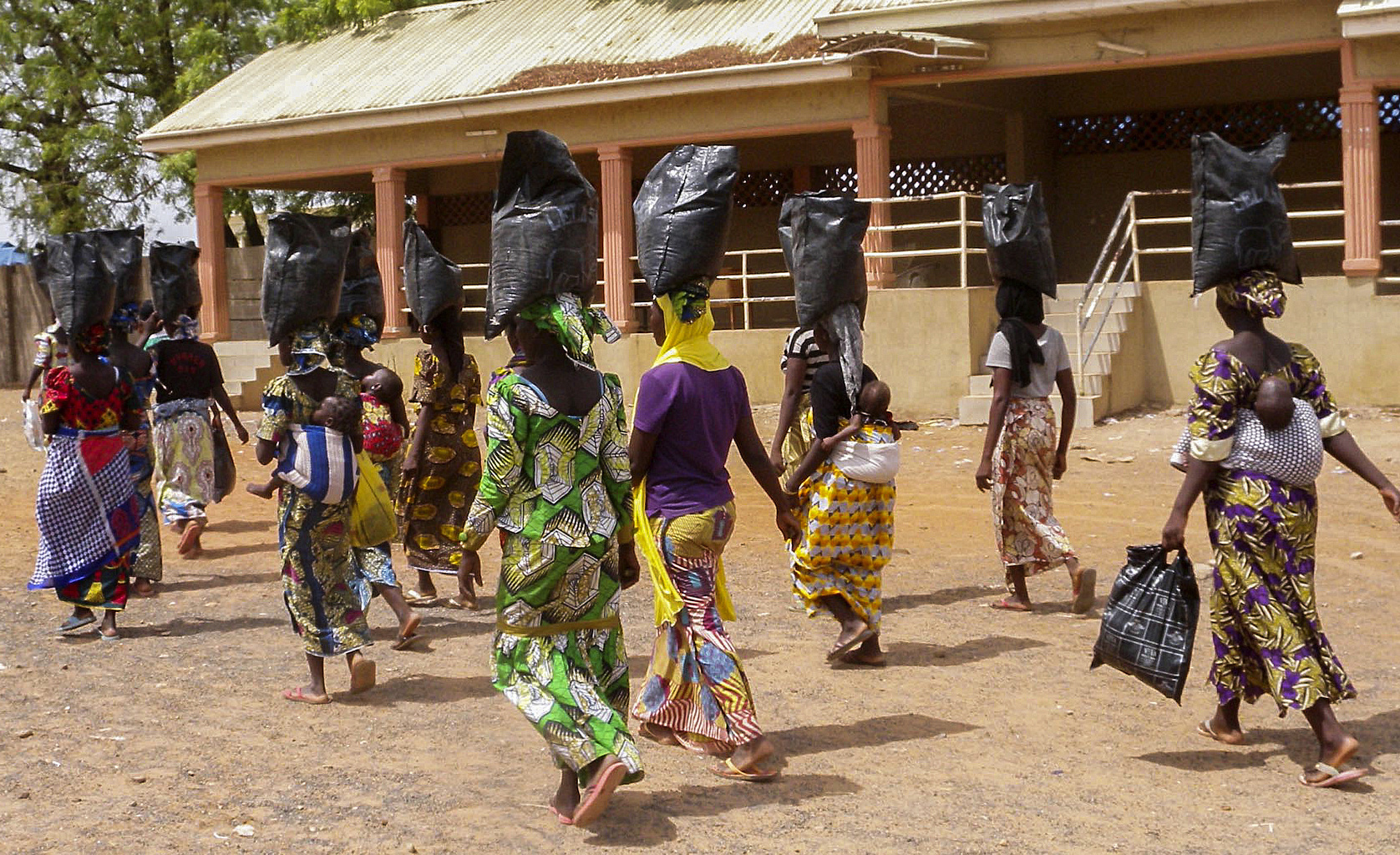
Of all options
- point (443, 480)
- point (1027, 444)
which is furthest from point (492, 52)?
point (1027, 444)

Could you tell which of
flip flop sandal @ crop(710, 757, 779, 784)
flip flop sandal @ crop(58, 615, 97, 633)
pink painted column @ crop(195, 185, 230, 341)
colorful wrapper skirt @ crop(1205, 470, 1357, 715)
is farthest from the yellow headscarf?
pink painted column @ crop(195, 185, 230, 341)

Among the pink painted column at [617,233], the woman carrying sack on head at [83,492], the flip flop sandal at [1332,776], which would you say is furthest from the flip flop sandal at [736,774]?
the pink painted column at [617,233]

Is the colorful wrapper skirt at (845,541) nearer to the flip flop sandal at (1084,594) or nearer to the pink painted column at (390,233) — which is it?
the flip flop sandal at (1084,594)

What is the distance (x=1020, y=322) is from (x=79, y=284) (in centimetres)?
474

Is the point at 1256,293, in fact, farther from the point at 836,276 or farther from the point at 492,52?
the point at 492,52

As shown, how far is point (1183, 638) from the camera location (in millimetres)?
5473

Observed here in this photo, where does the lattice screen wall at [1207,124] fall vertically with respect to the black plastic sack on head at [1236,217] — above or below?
above

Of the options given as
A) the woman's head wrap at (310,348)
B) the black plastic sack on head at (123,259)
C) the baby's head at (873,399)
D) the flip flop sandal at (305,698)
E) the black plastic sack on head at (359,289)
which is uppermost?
the black plastic sack on head at (123,259)

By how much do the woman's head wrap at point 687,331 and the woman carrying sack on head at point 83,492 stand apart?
378 centimetres

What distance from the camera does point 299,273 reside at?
678cm

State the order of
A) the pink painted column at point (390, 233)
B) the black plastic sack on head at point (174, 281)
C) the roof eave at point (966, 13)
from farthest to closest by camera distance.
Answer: the pink painted column at point (390, 233) < the roof eave at point (966, 13) < the black plastic sack on head at point (174, 281)

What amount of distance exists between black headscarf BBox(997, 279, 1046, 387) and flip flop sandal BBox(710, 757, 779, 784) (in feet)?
10.4

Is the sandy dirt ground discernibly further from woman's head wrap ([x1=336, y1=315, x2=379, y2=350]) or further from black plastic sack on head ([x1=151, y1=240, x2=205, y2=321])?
black plastic sack on head ([x1=151, y1=240, x2=205, y2=321])

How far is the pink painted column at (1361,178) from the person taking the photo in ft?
49.0
